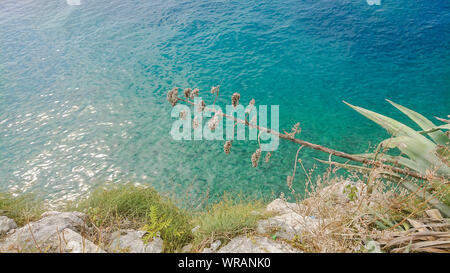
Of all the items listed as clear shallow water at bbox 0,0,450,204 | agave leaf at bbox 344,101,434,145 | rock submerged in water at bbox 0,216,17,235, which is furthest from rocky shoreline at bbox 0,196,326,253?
clear shallow water at bbox 0,0,450,204

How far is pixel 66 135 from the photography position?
535cm

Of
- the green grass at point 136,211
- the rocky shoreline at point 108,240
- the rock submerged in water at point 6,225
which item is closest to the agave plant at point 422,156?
the rocky shoreline at point 108,240

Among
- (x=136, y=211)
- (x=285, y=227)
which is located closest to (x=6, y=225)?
(x=136, y=211)

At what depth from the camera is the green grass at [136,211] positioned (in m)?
2.48

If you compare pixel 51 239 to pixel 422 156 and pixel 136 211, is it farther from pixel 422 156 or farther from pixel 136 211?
pixel 422 156

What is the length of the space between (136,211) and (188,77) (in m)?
4.50

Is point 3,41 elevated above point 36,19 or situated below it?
below

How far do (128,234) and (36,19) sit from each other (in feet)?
34.2

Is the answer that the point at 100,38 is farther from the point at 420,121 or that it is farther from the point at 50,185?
the point at 420,121

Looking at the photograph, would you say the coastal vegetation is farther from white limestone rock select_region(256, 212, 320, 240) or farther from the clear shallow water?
the clear shallow water

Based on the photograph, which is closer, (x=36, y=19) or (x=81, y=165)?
(x=81, y=165)

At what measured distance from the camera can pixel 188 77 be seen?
22.5 feet

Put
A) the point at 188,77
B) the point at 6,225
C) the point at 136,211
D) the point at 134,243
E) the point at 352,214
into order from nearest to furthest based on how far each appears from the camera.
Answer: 1. the point at 352,214
2. the point at 134,243
3. the point at 6,225
4. the point at 136,211
5. the point at 188,77

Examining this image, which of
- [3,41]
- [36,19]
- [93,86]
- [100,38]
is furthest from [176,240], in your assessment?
[36,19]
